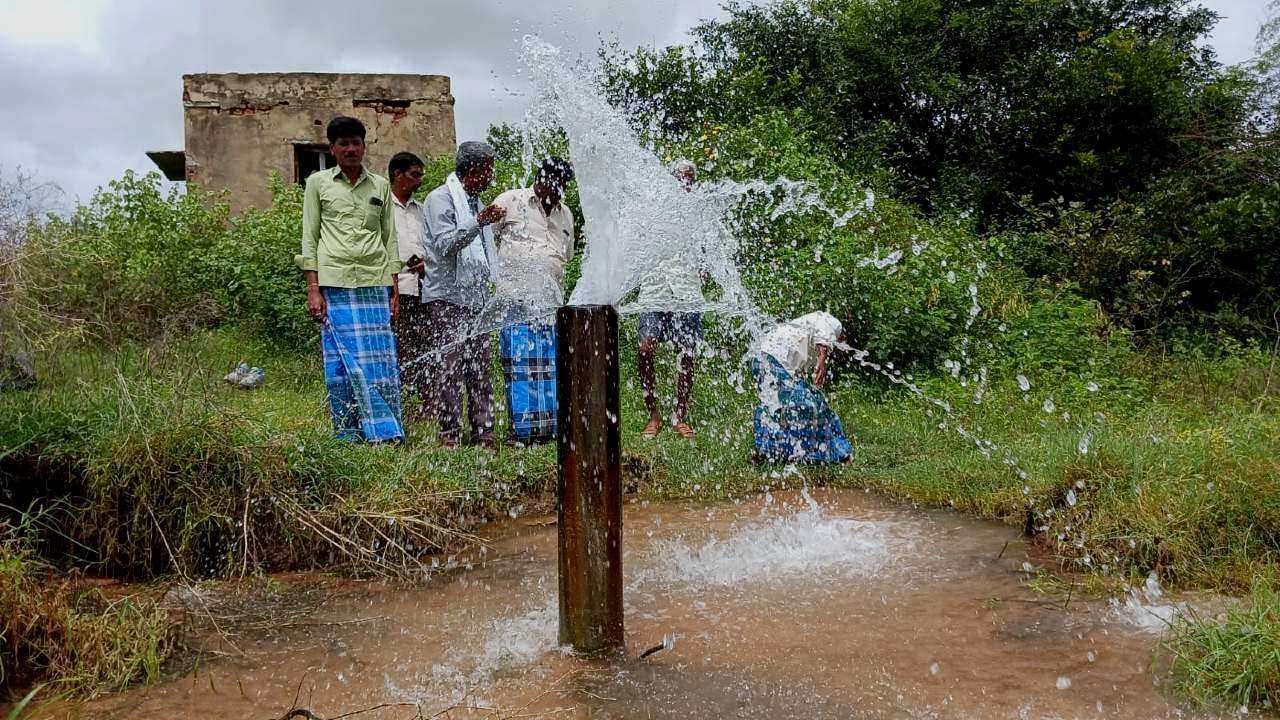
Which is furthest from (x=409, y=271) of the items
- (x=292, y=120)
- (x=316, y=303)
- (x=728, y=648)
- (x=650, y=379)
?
(x=292, y=120)

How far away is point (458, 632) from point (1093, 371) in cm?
605

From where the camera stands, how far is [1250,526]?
331 centimetres

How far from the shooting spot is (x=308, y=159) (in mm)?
13570

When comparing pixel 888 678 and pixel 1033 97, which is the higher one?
pixel 1033 97

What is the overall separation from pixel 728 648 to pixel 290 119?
12350 mm

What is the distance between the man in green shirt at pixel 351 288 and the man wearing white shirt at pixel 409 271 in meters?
0.44

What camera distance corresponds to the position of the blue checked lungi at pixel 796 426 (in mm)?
5258

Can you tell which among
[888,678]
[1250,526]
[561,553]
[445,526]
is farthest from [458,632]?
[1250,526]

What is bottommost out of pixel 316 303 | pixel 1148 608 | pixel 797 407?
pixel 1148 608

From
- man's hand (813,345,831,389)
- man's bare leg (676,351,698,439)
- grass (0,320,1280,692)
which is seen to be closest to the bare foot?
man's bare leg (676,351,698,439)

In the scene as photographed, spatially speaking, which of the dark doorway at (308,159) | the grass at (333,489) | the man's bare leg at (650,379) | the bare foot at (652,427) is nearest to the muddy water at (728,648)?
the grass at (333,489)

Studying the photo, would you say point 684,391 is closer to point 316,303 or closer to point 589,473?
point 316,303

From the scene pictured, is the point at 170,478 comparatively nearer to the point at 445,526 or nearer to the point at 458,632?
the point at 445,526

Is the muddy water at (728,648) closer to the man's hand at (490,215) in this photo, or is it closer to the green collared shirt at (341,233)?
the green collared shirt at (341,233)
